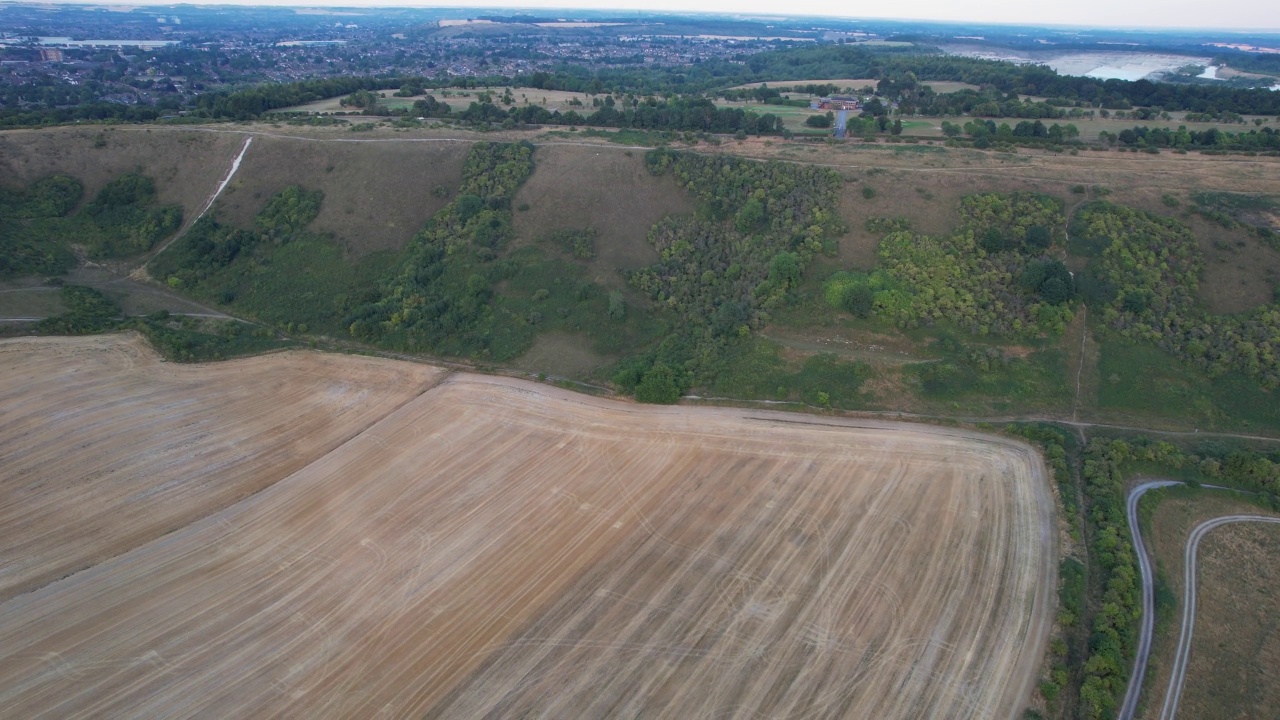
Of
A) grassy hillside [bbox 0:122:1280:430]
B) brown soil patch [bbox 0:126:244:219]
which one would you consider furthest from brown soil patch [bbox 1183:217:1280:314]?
brown soil patch [bbox 0:126:244:219]

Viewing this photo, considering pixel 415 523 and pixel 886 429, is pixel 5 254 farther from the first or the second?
pixel 886 429

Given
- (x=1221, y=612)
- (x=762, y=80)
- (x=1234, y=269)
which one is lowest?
(x=1221, y=612)

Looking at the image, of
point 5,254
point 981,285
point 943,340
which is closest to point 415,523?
point 943,340

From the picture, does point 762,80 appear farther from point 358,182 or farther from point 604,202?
point 358,182

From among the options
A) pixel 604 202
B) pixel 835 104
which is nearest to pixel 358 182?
pixel 604 202

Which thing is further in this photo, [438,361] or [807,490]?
[438,361]

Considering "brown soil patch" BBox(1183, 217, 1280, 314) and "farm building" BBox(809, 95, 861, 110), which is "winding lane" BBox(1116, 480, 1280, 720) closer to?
"brown soil patch" BBox(1183, 217, 1280, 314)
